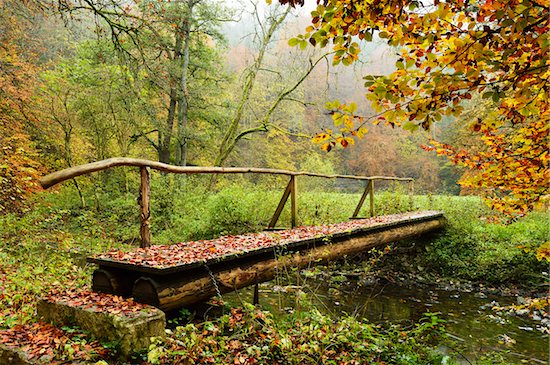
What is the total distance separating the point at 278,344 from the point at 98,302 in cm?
143

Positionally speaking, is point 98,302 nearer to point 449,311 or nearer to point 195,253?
point 195,253

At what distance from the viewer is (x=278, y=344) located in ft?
9.11

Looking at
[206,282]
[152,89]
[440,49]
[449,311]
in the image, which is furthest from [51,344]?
[152,89]

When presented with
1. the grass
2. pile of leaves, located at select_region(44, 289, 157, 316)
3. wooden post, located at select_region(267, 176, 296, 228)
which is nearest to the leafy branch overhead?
pile of leaves, located at select_region(44, 289, 157, 316)

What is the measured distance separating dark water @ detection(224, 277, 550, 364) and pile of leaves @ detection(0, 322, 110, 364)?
1.75 meters

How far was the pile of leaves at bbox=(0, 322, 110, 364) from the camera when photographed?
2299mm

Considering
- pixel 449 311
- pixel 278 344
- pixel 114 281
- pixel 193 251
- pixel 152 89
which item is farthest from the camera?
pixel 152 89

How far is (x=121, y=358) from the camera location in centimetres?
245

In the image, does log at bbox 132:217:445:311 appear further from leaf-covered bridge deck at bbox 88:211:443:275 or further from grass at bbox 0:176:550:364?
grass at bbox 0:176:550:364

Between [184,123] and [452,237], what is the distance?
30.4 ft

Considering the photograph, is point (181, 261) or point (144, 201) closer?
point (181, 261)

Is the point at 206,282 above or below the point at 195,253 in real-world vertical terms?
below

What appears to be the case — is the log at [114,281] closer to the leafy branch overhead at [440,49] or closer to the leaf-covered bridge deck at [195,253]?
the leaf-covered bridge deck at [195,253]

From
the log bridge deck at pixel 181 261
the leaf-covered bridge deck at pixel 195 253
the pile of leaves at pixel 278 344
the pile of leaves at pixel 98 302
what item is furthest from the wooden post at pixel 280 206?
the pile of leaves at pixel 98 302
